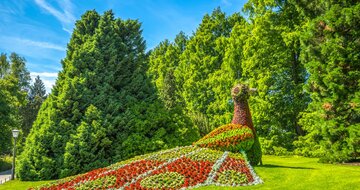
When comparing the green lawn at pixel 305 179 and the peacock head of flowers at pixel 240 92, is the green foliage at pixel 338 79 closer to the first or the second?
the green lawn at pixel 305 179

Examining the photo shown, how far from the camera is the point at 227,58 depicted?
33.9 meters

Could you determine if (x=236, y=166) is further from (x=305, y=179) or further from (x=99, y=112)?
(x=99, y=112)

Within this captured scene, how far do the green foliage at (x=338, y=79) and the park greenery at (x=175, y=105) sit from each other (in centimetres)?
6

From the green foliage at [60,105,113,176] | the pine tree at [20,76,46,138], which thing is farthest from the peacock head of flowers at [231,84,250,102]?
the pine tree at [20,76,46,138]

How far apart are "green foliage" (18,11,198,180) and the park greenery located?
0.20ft

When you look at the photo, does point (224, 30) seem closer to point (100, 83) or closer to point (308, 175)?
point (100, 83)

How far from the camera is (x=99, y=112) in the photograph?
2050cm

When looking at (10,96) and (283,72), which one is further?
(10,96)

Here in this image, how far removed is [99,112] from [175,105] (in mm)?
5918

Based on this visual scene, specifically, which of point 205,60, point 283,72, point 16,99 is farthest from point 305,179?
point 16,99

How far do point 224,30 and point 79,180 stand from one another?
99.0 ft

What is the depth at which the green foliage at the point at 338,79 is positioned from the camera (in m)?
18.3

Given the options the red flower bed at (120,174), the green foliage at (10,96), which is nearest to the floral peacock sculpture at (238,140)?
the red flower bed at (120,174)

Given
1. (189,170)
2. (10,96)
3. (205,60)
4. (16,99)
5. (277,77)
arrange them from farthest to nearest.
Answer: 1. (205,60)
2. (16,99)
3. (10,96)
4. (277,77)
5. (189,170)
